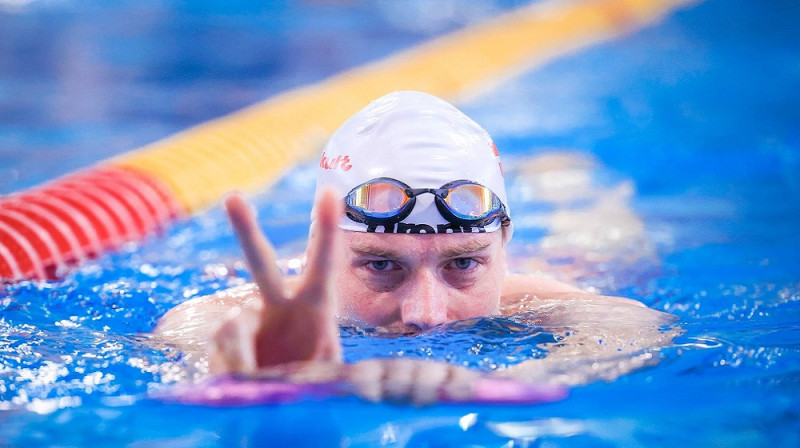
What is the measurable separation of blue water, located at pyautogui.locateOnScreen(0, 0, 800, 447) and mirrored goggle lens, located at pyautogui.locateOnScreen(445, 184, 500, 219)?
35 cm

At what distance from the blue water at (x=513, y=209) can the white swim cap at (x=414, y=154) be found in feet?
1.11

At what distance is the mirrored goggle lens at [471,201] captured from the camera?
2.59 meters

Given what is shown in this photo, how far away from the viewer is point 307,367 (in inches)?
72.0

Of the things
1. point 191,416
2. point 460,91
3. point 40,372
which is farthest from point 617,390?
point 460,91

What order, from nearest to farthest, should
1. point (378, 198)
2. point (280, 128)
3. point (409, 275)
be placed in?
point (409, 275)
point (378, 198)
point (280, 128)

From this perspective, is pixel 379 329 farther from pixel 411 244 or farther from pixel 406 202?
pixel 406 202

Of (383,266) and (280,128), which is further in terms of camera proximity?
(280,128)

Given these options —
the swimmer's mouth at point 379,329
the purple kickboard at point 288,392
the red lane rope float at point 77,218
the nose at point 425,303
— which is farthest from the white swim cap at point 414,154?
the red lane rope float at point 77,218

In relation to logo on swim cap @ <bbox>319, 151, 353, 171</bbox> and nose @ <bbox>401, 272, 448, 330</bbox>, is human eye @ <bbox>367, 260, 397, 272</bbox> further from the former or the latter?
logo on swim cap @ <bbox>319, 151, 353, 171</bbox>

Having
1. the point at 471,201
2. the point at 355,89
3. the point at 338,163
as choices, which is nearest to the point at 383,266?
the point at 471,201

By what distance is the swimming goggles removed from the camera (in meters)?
2.56

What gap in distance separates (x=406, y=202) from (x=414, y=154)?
7.3 inches

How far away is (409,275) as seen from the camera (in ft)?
8.11

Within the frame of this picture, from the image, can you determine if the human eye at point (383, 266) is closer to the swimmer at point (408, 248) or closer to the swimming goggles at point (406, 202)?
the swimmer at point (408, 248)
